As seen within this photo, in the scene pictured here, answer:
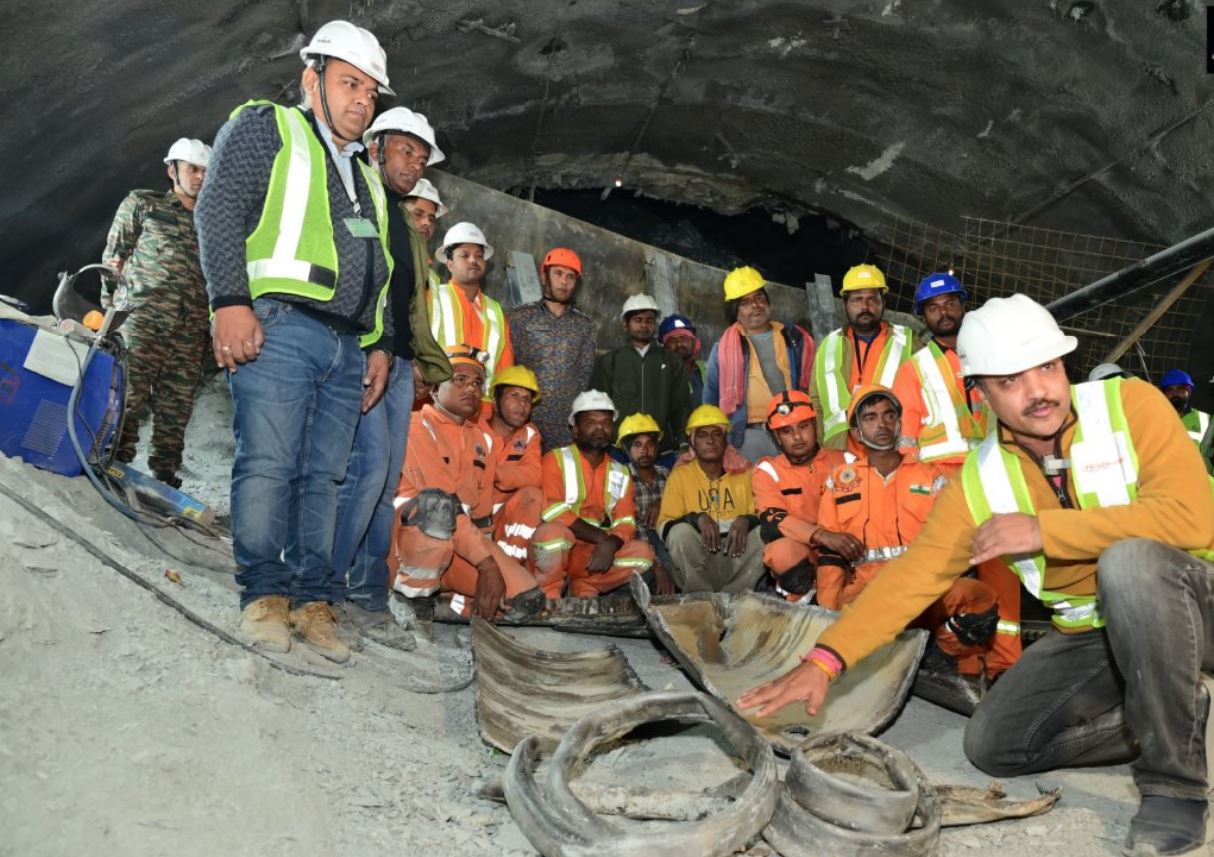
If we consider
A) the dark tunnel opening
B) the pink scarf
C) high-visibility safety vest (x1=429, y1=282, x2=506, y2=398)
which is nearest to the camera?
high-visibility safety vest (x1=429, y1=282, x2=506, y2=398)

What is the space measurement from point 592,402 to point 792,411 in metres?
1.20

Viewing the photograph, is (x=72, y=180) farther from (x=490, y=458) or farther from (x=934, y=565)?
(x=934, y=565)

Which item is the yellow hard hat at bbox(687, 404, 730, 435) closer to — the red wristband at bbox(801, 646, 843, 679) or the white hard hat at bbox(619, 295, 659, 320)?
the white hard hat at bbox(619, 295, 659, 320)

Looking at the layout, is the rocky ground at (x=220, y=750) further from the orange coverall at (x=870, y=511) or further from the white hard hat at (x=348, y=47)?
the white hard hat at (x=348, y=47)

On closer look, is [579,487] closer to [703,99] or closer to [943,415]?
[943,415]

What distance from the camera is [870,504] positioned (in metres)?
4.60

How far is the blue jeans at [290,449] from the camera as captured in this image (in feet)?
9.54

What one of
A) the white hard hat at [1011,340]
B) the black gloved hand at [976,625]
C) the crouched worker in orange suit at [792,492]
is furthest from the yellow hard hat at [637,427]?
the white hard hat at [1011,340]

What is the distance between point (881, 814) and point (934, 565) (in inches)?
30.6

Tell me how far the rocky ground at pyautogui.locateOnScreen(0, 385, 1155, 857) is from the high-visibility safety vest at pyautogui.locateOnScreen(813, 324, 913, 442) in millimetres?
2481

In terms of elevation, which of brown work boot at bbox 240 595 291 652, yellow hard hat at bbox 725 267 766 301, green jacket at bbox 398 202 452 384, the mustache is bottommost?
brown work boot at bbox 240 595 291 652

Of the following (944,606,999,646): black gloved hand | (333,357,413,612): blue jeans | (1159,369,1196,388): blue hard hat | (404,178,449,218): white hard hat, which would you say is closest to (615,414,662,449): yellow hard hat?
(404,178,449,218): white hard hat

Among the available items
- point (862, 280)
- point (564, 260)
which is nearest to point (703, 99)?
point (564, 260)

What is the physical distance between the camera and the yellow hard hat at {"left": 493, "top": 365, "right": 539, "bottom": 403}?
5.46m
